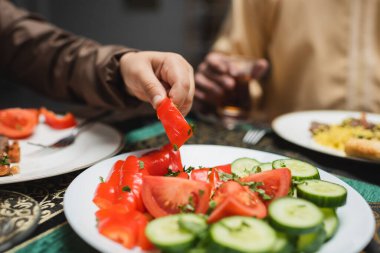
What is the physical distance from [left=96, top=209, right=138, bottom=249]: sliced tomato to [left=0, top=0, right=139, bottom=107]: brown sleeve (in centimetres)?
101

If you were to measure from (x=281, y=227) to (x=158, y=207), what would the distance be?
0.95 feet

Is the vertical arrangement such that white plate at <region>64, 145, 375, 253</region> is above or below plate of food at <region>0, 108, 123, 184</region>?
above

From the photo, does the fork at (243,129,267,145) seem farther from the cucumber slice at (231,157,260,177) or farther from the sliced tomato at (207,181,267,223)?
the sliced tomato at (207,181,267,223)

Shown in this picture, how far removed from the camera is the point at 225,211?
2.54ft

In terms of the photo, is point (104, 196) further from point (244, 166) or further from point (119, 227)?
point (244, 166)

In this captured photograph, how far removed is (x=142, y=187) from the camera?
890 millimetres

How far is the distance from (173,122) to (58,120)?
2.30ft

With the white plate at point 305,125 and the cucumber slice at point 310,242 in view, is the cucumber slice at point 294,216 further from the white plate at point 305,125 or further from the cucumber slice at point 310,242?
the white plate at point 305,125

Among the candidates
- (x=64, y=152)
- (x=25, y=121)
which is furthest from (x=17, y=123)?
(x=64, y=152)

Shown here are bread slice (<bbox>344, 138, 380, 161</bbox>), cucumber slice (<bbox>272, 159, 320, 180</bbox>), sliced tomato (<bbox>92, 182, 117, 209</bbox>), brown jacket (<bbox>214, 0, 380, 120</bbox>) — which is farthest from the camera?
brown jacket (<bbox>214, 0, 380, 120</bbox>)

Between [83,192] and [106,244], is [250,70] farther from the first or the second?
[106,244]

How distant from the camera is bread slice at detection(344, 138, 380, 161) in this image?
1.31m

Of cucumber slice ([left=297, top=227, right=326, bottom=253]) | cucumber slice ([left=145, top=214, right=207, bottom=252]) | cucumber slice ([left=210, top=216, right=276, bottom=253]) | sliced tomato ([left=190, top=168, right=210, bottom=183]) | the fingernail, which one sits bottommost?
sliced tomato ([left=190, top=168, right=210, bottom=183])

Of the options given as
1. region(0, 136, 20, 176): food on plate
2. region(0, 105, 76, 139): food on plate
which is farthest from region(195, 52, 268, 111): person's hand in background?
region(0, 136, 20, 176): food on plate
